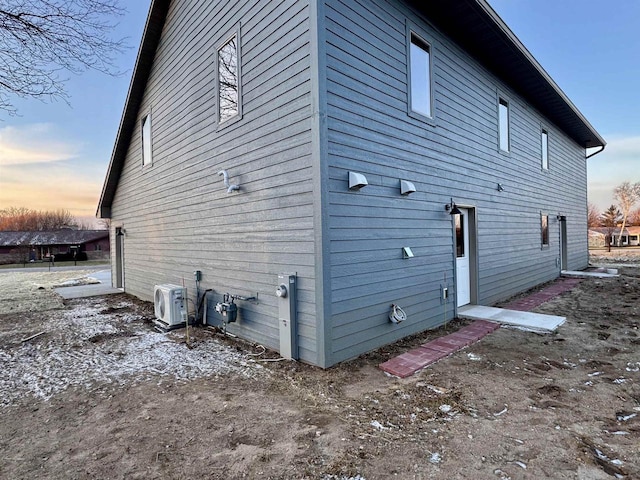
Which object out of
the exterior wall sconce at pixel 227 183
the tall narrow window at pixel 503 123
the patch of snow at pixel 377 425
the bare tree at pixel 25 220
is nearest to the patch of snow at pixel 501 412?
the patch of snow at pixel 377 425

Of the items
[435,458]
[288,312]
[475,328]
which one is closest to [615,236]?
[475,328]

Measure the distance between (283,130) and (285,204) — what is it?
0.90 metres

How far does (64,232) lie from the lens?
40.8m

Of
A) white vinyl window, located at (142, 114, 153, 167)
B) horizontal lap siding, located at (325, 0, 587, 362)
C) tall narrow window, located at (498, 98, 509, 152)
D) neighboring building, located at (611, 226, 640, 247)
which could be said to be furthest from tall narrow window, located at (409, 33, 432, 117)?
neighboring building, located at (611, 226, 640, 247)

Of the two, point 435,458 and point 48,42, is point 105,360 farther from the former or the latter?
point 48,42

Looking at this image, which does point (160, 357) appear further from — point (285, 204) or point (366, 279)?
point (366, 279)

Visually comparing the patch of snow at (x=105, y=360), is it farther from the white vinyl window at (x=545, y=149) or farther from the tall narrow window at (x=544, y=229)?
the white vinyl window at (x=545, y=149)

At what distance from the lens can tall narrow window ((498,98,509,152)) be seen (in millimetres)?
7535

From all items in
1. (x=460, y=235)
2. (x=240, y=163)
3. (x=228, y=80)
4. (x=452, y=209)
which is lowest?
(x=460, y=235)

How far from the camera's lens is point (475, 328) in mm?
5215

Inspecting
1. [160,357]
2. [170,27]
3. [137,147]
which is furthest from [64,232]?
[160,357]

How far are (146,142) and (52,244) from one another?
40153 millimetres

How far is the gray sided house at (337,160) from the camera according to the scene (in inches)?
151

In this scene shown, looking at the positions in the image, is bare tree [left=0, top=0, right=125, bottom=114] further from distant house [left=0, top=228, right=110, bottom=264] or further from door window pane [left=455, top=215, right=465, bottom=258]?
distant house [left=0, top=228, right=110, bottom=264]
